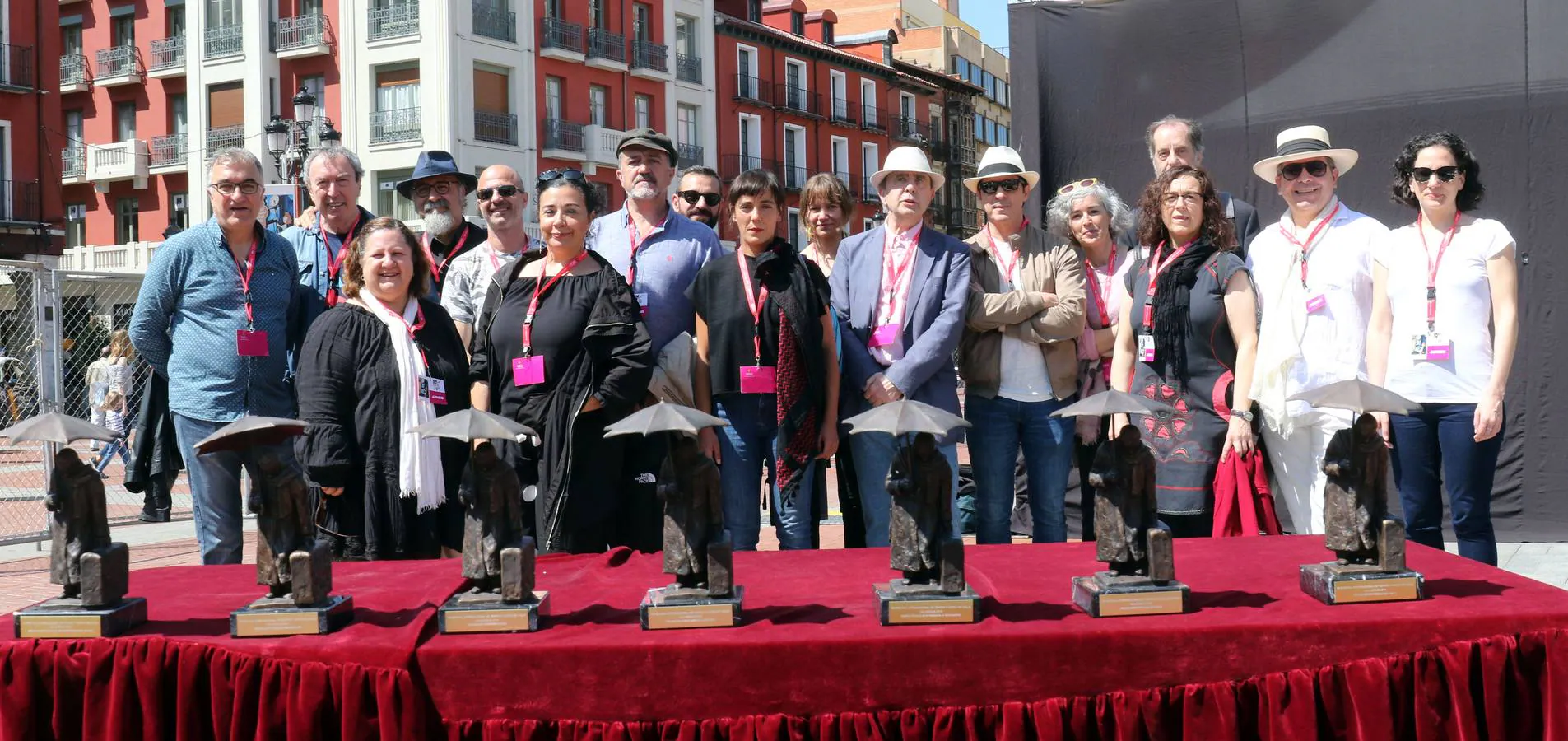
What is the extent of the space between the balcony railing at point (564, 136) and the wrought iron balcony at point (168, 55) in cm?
879

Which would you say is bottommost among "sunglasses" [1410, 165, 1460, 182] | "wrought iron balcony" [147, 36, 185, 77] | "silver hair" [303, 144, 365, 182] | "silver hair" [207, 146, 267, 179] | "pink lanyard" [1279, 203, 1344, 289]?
"pink lanyard" [1279, 203, 1344, 289]

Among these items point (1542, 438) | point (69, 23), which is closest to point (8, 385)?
point (1542, 438)

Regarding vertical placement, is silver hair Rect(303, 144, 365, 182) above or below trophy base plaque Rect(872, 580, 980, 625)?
above

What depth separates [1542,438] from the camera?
6461 millimetres

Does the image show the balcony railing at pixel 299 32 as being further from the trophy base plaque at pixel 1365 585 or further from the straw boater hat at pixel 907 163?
the trophy base plaque at pixel 1365 585

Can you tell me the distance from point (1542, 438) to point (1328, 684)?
4701 millimetres

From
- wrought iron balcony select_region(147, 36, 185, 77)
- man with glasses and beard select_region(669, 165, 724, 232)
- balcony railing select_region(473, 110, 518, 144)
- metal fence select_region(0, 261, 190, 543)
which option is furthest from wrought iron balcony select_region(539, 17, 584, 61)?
man with glasses and beard select_region(669, 165, 724, 232)

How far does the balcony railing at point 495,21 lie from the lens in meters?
29.5

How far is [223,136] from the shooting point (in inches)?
1199

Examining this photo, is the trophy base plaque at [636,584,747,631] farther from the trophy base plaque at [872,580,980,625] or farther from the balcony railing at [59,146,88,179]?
the balcony railing at [59,146,88,179]

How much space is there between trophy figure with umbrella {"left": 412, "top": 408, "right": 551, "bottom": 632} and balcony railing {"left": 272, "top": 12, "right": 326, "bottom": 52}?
96.5ft

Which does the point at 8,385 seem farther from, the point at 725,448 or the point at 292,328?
the point at 725,448

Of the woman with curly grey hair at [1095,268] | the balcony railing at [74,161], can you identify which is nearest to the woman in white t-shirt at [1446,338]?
the woman with curly grey hair at [1095,268]

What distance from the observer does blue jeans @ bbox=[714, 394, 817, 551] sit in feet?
14.7
